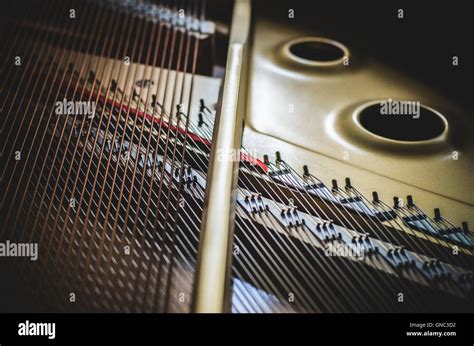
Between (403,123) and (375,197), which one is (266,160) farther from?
(403,123)

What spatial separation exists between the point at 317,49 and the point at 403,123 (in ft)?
2.41

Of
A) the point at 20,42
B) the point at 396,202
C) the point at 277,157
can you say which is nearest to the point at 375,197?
the point at 396,202

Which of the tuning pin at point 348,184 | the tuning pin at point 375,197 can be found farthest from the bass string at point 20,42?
the tuning pin at point 375,197

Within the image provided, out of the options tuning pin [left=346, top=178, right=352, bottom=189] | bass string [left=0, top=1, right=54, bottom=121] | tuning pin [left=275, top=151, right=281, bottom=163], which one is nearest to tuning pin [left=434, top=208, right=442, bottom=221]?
tuning pin [left=346, top=178, right=352, bottom=189]

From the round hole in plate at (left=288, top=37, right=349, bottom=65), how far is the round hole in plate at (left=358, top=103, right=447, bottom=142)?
56cm

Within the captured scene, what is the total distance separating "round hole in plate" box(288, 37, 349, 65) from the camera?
132 inches

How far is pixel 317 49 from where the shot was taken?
339 centimetres

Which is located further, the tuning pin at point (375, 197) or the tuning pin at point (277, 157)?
the tuning pin at point (277, 157)

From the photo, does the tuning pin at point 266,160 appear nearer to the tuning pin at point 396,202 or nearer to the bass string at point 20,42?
the tuning pin at point 396,202

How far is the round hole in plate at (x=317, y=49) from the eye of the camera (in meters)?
3.35

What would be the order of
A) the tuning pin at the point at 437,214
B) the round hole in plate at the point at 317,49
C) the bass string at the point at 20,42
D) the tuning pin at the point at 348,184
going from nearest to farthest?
the tuning pin at the point at 437,214
the tuning pin at the point at 348,184
the bass string at the point at 20,42
the round hole in plate at the point at 317,49

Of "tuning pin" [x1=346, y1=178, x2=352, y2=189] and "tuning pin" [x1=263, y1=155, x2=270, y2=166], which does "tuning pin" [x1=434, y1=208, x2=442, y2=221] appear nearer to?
"tuning pin" [x1=346, y1=178, x2=352, y2=189]

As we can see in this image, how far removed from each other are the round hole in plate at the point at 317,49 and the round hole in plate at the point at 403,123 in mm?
559
